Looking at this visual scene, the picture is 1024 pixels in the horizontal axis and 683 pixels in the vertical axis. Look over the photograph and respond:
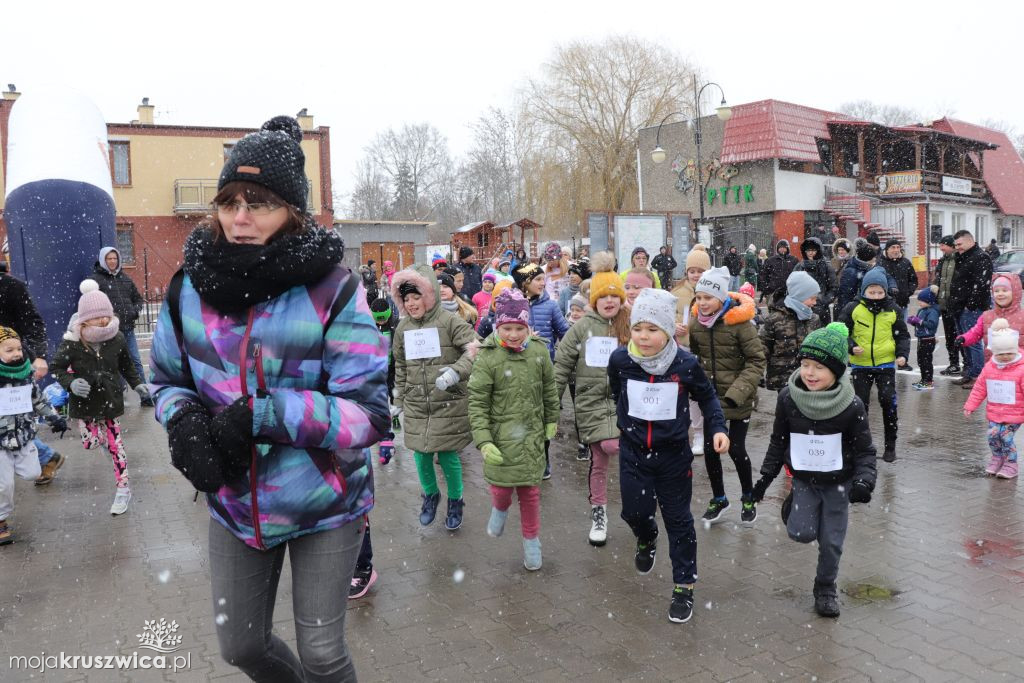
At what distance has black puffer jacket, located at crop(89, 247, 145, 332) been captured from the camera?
1037 centimetres

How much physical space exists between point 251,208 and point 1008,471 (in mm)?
6558

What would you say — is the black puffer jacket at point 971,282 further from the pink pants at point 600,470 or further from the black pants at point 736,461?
the pink pants at point 600,470

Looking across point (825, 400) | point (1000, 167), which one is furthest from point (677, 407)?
point (1000, 167)

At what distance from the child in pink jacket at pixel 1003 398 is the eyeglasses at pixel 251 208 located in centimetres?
613

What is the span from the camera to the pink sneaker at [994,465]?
21.4 ft

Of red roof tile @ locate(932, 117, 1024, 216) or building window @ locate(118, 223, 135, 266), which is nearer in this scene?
building window @ locate(118, 223, 135, 266)

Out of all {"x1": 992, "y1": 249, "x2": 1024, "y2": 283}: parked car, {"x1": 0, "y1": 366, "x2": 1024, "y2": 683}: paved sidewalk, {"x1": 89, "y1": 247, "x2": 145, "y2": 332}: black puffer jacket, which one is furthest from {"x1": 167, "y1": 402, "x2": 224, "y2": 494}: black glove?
{"x1": 992, "y1": 249, "x2": 1024, "y2": 283}: parked car

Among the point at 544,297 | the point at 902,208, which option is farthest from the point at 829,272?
the point at 902,208

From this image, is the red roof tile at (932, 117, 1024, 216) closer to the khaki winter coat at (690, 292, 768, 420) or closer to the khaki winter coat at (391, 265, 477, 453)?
the khaki winter coat at (690, 292, 768, 420)

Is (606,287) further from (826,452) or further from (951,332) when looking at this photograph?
(951,332)

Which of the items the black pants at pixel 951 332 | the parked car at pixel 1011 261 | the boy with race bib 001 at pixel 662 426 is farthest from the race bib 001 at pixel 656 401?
the parked car at pixel 1011 261

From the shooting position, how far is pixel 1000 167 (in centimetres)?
4253

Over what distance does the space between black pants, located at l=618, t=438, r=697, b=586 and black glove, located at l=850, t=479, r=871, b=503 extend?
0.82 metres

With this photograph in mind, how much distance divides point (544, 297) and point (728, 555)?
3.80m
